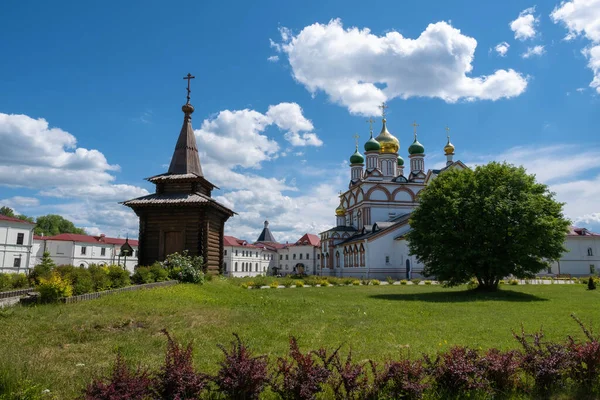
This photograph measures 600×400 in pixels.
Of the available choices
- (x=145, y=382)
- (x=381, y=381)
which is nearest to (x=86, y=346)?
(x=145, y=382)

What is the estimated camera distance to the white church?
152 feet

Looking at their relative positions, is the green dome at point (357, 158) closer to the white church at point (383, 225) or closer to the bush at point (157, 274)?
the white church at point (383, 225)

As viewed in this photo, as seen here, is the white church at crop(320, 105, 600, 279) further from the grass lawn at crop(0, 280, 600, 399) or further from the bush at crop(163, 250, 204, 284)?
the grass lawn at crop(0, 280, 600, 399)

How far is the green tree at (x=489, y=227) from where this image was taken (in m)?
19.4

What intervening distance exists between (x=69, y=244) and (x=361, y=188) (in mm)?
39900

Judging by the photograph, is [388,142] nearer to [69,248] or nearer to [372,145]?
[372,145]

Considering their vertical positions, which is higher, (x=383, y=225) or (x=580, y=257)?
(x=383, y=225)

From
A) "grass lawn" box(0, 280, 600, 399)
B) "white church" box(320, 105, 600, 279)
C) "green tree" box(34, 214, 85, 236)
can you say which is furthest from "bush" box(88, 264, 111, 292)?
"green tree" box(34, 214, 85, 236)

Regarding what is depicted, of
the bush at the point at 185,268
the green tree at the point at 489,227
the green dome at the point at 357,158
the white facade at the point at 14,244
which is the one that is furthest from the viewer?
the green dome at the point at 357,158

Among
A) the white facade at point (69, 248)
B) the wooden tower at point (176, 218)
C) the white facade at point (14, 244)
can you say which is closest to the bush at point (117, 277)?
the wooden tower at point (176, 218)

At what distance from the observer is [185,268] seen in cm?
1864

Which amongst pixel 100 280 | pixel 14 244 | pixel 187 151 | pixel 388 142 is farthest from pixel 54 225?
pixel 100 280

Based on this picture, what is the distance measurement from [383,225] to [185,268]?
34815mm

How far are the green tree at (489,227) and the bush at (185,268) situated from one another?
11208 millimetres
